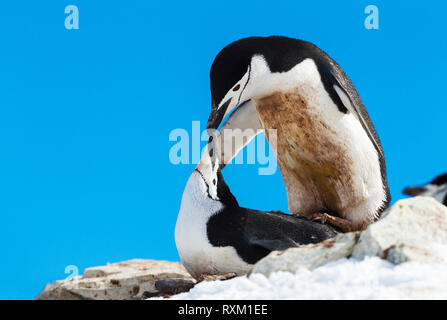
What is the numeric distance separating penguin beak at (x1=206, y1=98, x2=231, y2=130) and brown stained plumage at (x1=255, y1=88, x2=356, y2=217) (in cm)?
46

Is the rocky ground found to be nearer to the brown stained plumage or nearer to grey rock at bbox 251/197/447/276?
grey rock at bbox 251/197/447/276

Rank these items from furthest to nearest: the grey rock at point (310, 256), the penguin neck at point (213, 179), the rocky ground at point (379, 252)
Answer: the penguin neck at point (213, 179) < the grey rock at point (310, 256) < the rocky ground at point (379, 252)

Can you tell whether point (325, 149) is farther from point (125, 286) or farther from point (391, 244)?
point (391, 244)

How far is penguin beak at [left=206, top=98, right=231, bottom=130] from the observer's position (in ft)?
12.6

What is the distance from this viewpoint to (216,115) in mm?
3861

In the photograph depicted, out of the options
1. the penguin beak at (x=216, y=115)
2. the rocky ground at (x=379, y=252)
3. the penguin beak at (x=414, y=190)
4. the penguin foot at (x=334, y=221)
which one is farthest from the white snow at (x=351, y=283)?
the penguin foot at (x=334, y=221)

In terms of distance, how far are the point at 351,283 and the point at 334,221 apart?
90.9 inches

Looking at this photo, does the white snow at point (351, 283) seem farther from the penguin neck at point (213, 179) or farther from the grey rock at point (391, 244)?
the penguin neck at point (213, 179)

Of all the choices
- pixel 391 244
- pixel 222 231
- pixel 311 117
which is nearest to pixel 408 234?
pixel 391 244

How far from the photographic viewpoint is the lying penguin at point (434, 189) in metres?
2.68

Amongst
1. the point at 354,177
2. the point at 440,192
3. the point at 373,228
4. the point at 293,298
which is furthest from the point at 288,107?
the point at 293,298

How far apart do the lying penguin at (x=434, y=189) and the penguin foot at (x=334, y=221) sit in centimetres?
135

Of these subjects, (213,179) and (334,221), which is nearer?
(213,179)
